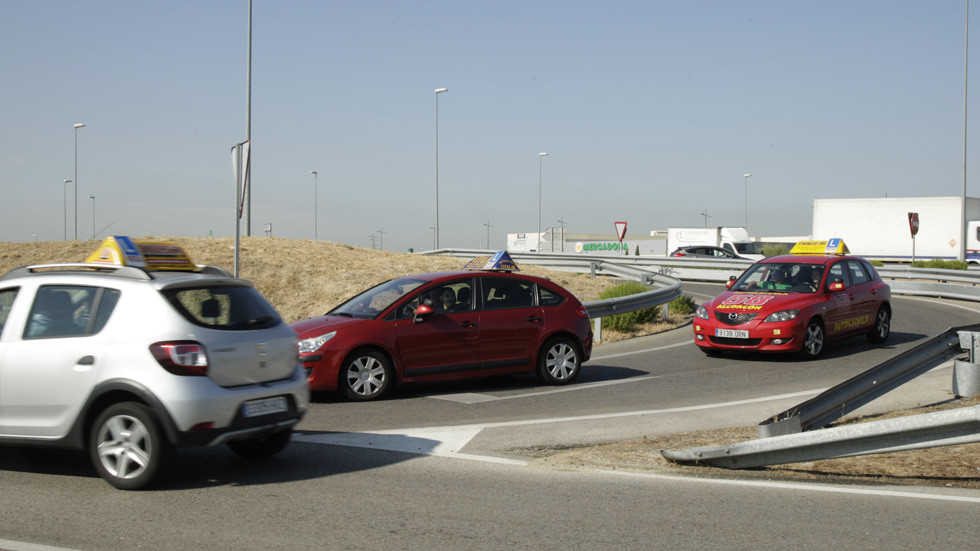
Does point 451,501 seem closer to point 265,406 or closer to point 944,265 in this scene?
point 265,406

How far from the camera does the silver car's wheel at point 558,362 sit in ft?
37.1

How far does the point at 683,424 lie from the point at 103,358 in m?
5.27

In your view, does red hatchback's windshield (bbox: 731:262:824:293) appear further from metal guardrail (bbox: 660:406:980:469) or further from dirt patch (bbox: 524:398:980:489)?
metal guardrail (bbox: 660:406:980:469)

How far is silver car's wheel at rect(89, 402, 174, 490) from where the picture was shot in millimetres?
5980

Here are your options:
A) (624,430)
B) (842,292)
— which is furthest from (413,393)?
(842,292)

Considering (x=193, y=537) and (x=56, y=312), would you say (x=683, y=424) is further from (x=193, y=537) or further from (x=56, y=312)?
(x=56, y=312)

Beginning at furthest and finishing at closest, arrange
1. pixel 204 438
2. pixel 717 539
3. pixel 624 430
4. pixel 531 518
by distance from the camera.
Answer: pixel 624 430 → pixel 204 438 → pixel 531 518 → pixel 717 539

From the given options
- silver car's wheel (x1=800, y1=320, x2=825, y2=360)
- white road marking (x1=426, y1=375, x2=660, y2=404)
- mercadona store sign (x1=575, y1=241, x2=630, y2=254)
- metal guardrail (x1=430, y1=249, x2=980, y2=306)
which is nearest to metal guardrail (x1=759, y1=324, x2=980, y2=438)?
white road marking (x1=426, y1=375, x2=660, y2=404)

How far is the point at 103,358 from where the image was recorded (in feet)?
20.0

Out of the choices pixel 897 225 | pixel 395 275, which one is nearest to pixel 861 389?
pixel 395 275

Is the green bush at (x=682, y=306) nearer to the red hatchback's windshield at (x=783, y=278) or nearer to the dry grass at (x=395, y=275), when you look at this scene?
the dry grass at (x=395, y=275)

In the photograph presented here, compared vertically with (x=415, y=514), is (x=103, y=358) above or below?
above

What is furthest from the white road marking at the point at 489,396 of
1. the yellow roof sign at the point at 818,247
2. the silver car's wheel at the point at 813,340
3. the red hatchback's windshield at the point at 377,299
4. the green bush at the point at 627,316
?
the yellow roof sign at the point at 818,247

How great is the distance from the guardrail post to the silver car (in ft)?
22.8
